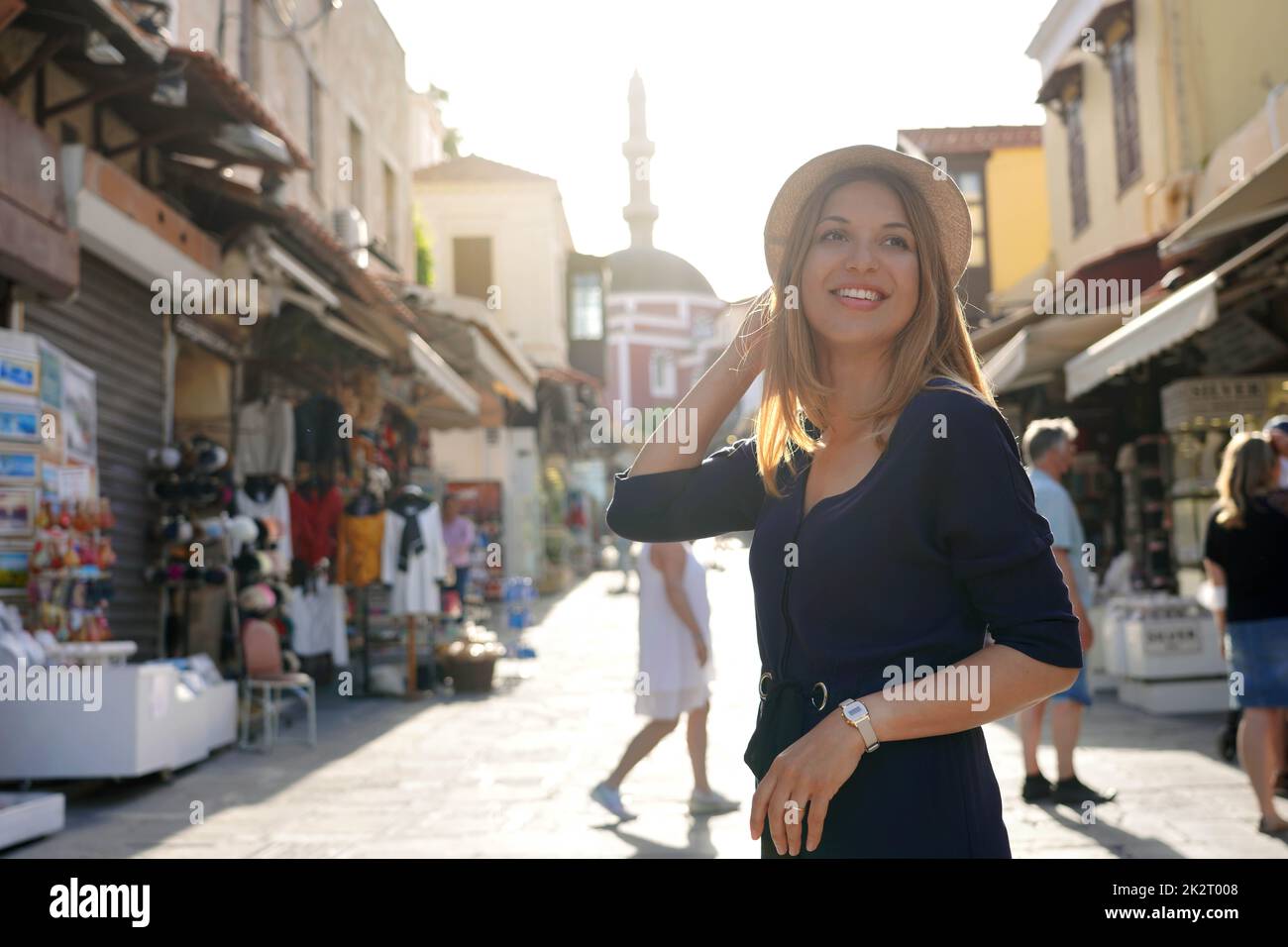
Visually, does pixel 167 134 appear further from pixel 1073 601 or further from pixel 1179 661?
pixel 1179 661

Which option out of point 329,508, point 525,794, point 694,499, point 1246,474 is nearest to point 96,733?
point 525,794

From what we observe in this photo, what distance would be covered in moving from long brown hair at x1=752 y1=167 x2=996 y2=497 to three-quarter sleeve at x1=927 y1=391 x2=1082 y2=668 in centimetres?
10

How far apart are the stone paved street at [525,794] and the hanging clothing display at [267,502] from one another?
5.55 feet

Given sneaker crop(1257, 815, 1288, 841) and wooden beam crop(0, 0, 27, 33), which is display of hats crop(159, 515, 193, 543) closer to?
wooden beam crop(0, 0, 27, 33)

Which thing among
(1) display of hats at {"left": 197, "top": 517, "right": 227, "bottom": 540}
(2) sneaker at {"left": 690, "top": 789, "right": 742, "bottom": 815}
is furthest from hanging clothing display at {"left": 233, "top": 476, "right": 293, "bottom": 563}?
(2) sneaker at {"left": 690, "top": 789, "right": 742, "bottom": 815}

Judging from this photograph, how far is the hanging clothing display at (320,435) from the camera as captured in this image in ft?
41.2

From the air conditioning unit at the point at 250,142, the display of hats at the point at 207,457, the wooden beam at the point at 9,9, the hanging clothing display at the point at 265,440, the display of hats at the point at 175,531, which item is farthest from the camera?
the hanging clothing display at the point at 265,440

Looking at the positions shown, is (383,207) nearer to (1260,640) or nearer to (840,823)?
(1260,640)

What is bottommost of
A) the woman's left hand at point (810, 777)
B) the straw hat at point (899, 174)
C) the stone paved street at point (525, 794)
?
the stone paved street at point (525, 794)

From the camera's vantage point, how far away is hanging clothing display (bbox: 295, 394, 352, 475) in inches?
495

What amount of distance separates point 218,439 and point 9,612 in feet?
14.3

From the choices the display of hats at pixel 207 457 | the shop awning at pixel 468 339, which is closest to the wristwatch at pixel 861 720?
the display of hats at pixel 207 457

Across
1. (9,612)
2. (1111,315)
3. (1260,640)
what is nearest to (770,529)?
(1260,640)

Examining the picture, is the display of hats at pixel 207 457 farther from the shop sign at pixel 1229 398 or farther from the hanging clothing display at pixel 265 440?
the shop sign at pixel 1229 398
